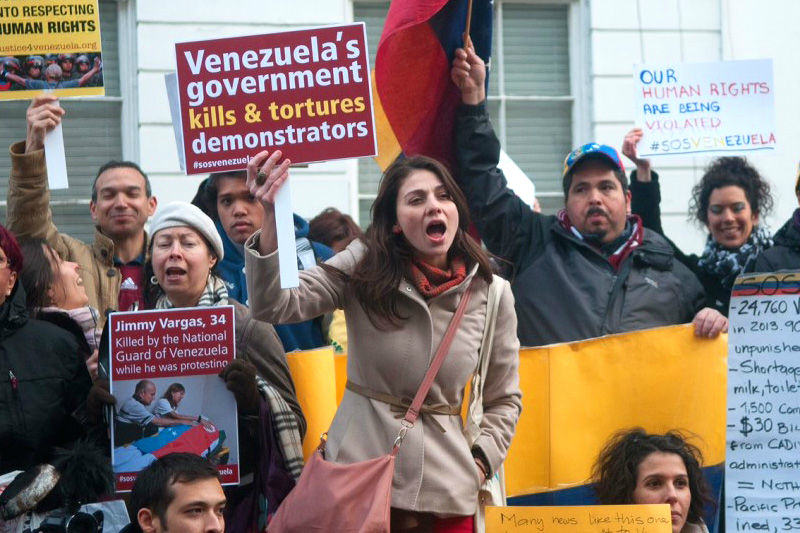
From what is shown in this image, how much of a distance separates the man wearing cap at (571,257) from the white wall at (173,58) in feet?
13.8

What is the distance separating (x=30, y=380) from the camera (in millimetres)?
5168

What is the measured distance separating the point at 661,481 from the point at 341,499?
4.95ft

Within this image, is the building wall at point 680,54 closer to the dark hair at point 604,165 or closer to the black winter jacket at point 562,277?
the dark hair at point 604,165

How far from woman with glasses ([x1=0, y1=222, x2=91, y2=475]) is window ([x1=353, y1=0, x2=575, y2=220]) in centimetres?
605

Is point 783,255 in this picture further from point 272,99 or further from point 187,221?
point 187,221

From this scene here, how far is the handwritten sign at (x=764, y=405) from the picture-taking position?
5.47 metres

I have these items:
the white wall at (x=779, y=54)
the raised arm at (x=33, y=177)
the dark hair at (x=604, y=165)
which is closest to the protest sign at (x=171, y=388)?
the raised arm at (x=33, y=177)

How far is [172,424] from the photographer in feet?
17.1

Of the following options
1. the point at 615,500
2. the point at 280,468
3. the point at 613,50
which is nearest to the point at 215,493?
the point at 280,468

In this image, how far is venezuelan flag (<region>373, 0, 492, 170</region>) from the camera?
618cm

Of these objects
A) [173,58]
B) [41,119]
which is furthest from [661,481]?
[173,58]

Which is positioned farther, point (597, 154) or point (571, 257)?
A: point (597, 154)

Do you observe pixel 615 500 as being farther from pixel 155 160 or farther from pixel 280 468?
pixel 155 160

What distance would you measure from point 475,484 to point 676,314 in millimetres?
1587
